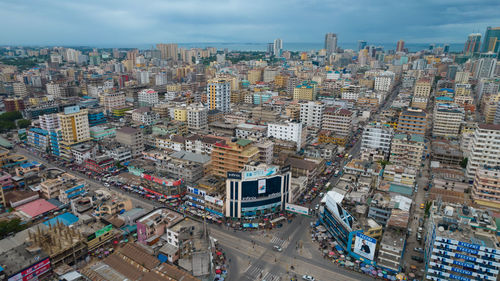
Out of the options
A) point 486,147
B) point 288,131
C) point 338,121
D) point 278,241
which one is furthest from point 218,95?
point 486,147

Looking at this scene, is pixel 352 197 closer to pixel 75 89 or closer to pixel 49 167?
pixel 49 167

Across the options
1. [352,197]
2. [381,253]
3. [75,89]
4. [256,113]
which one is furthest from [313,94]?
[75,89]

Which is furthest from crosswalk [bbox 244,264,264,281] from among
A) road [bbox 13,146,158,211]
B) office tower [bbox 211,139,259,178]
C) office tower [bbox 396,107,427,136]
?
office tower [bbox 396,107,427,136]

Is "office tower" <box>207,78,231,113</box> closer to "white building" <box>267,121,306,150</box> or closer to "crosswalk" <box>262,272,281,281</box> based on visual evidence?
"white building" <box>267,121,306,150</box>

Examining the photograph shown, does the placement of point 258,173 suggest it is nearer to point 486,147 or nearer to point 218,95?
point 486,147

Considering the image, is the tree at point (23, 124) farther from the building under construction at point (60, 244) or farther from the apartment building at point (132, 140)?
the building under construction at point (60, 244)
